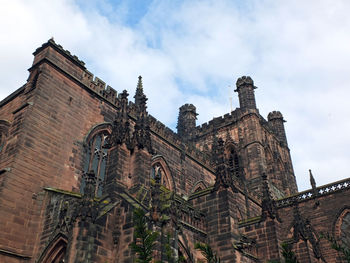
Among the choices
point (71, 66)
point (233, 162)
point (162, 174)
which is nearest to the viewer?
point (71, 66)

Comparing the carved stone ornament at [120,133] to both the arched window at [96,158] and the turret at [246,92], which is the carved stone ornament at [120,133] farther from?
the turret at [246,92]

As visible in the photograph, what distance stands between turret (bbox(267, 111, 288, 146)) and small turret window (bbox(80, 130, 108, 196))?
25.1 metres

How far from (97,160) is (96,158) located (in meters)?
0.10

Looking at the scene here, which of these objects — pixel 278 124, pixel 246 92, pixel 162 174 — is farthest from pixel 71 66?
pixel 278 124

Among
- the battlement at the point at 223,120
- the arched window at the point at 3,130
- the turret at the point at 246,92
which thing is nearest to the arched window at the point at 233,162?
the battlement at the point at 223,120

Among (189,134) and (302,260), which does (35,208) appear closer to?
(302,260)

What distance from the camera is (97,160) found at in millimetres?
15891

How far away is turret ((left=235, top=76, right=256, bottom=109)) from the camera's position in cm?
3359

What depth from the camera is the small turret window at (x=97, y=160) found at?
1538 cm

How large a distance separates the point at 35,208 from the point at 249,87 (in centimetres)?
2552

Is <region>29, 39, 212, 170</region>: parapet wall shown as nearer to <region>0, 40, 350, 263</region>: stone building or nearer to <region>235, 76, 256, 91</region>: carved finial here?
<region>0, 40, 350, 263</region>: stone building

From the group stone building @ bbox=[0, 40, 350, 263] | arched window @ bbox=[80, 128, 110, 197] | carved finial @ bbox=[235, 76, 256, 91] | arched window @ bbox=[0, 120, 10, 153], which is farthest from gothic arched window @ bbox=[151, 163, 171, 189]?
carved finial @ bbox=[235, 76, 256, 91]

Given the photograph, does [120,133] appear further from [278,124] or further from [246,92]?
[278,124]

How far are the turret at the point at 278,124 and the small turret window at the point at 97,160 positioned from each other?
2507 centimetres
